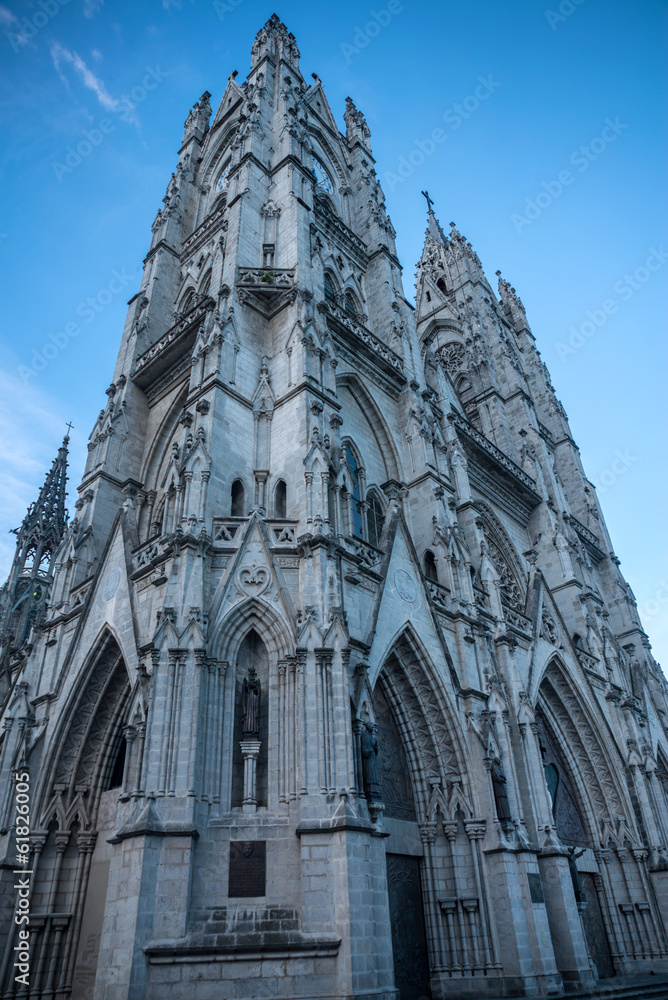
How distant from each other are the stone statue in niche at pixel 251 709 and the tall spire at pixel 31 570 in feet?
43.6

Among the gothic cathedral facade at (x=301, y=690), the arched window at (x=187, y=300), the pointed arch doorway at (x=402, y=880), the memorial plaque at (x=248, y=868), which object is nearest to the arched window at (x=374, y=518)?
the gothic cathedral facade at (x=301, y=690)

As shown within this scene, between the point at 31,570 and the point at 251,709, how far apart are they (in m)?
24.0

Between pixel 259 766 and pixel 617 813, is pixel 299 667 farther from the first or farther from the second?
pixel 617 813

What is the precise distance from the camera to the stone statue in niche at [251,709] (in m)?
11.6

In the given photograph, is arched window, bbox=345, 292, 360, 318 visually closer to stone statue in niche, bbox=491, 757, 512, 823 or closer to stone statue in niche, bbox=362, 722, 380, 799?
stone statue in niche, bbox=491, 757, 512, 823

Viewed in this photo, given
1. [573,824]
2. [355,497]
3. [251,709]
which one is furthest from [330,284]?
[573,824]

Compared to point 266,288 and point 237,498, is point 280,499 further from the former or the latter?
point 266,288

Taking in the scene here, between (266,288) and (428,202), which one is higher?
(428,202)

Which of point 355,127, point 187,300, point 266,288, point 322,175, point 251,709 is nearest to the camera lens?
point 251,709

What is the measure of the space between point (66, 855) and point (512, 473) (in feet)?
65.9

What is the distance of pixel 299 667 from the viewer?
38.6ft

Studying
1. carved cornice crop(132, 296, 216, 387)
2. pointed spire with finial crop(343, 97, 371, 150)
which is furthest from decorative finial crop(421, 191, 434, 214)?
carved cornice crop(132, 296, 216, 387)

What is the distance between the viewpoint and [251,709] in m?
11.8

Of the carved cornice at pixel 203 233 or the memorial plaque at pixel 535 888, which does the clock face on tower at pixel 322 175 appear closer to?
the carved cornice at pixel 203 233
